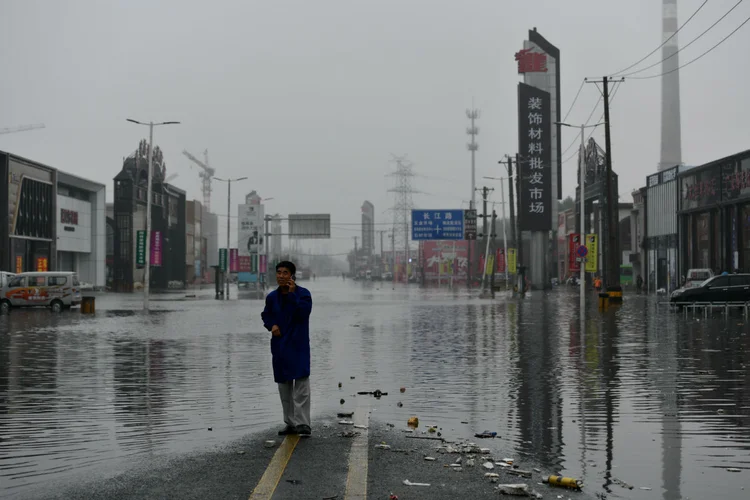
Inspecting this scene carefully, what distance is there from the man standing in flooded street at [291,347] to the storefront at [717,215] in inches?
1834

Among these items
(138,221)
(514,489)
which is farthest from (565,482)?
(138,221)

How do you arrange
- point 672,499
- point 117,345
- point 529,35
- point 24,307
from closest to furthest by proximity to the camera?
point 672,499 → point 117,345 → point 24,307 → point 529,35

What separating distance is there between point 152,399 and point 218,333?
1366cm

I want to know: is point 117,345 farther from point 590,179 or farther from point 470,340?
point 590,179

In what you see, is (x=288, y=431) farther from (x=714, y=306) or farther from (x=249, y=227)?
(x=249, y=227)

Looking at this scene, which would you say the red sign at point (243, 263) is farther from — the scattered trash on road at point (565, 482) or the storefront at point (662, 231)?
the scattered trash on road at point (565, 482)

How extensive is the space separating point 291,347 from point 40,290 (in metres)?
36.3

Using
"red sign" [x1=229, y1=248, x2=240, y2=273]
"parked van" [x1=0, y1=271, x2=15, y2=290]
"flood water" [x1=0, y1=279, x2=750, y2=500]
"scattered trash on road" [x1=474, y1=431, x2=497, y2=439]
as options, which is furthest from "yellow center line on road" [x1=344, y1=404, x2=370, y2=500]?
"red sign" [x1=229, y1=248, x2=240, y2=273]

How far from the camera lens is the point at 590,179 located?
82812 mm

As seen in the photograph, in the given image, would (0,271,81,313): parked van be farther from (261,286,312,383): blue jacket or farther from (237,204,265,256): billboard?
(237,204,265,256): billboard

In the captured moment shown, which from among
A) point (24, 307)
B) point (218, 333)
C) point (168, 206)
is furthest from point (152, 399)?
point (168, 206)

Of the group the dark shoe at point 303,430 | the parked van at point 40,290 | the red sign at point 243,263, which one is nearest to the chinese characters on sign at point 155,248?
the red sign at point 243,263

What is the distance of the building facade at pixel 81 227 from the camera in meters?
82.4

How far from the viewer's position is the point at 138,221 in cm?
9738
